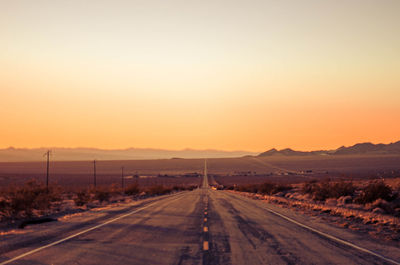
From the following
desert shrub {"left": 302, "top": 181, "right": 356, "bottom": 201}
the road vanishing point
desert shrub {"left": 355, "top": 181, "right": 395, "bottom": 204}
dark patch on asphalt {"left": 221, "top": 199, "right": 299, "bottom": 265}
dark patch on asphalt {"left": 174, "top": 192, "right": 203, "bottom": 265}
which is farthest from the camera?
desert shrub {"left": 302, "top": 181, "right": 356, "bottom": 201}

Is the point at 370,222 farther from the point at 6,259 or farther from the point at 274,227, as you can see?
the point at 6,259

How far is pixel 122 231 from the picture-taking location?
14.9 meters

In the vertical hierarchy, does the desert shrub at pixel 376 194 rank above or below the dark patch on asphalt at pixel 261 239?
above

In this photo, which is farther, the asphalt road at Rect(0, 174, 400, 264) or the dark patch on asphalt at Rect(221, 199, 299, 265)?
the dark patch on asphalt at Rect(221, 199, 299, 265)

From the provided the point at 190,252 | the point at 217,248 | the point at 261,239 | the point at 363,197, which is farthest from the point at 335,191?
the point at 190,252

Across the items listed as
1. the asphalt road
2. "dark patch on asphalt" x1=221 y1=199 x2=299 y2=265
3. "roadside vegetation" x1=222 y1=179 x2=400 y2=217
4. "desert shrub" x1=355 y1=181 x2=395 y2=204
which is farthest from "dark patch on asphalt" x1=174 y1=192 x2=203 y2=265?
"desert shrub" x1=355 y1=181 x2=395 y2=204

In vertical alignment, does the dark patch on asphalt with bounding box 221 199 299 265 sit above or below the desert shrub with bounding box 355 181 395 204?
below

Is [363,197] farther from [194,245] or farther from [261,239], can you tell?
[194,245]

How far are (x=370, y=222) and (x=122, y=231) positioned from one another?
11291 millimetres

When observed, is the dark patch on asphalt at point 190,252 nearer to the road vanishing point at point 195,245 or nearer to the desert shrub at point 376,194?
the road vanishing point at point 195,245

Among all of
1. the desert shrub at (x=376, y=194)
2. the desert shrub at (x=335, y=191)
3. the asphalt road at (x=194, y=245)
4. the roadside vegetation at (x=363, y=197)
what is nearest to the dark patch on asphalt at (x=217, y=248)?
the asphalt road at (x=194, y=245)

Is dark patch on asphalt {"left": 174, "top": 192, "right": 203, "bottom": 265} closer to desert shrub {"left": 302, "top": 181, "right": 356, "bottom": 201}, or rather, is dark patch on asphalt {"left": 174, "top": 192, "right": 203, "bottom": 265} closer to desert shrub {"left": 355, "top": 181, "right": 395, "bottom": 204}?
desert shrub {"left": 355, "top": 181, "right": 395, "bottom": 204}

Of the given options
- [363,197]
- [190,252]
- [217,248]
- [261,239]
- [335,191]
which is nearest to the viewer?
[190,252]

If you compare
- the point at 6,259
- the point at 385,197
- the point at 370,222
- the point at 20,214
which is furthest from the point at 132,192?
the point at 6,259
